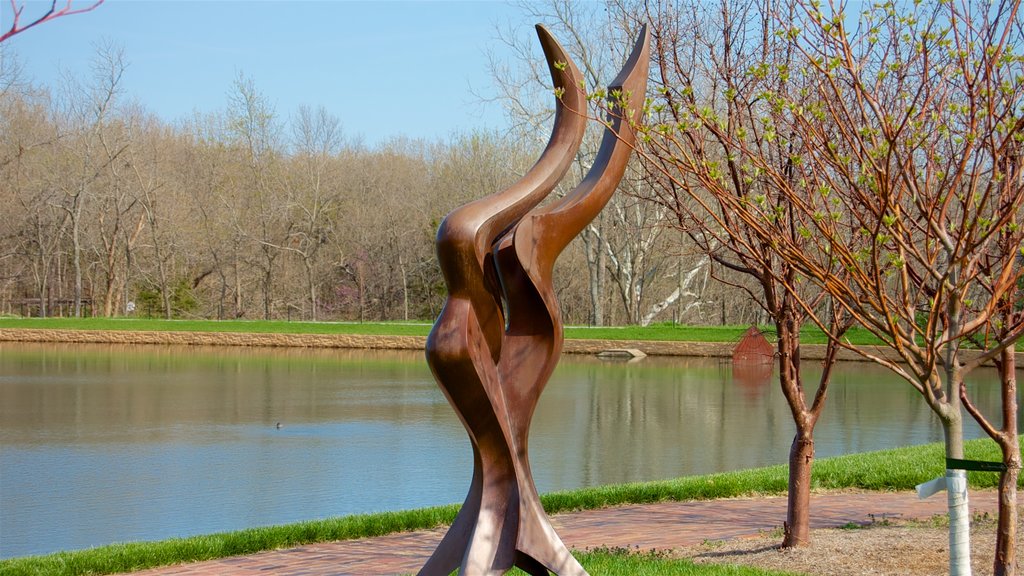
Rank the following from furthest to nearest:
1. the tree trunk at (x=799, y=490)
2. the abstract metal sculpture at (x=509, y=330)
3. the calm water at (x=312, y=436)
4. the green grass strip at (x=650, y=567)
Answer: the calm water at (x=312, y=436), the tree trunk at (x=799, y=490), the green grass strip at (x=650, y=567), the abstract metal sculpture at (x=509, y=330)

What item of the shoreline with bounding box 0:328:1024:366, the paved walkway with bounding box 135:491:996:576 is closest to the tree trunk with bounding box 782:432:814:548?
the paved walkway with bounding box 135:491:996:576

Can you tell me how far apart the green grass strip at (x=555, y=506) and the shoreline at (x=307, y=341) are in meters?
18.9

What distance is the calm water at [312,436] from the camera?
991 centimetres

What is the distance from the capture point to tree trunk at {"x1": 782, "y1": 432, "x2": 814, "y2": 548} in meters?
6.55

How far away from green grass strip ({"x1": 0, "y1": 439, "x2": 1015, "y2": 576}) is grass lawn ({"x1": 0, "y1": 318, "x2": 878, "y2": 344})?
19919 millimetres

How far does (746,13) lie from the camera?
6887mm

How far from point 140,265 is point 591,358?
23178 millimetres

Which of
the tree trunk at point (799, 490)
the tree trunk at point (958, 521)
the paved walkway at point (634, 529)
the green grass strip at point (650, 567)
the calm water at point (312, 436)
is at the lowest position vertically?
the calm water at point (312, 436)

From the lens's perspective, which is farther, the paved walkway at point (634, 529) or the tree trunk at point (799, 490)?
the paved walkway at point (634, 529)

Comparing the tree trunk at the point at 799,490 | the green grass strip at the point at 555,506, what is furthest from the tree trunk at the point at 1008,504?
the green grass strip at the point at 555,506

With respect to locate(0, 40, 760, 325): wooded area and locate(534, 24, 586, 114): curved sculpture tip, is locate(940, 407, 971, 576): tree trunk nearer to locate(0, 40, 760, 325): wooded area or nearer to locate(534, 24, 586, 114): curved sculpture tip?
locate(534, 24, 586, 114): curved sculpture tip

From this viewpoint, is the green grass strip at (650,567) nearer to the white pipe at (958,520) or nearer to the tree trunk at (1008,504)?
the tree trunk at (1008,504)

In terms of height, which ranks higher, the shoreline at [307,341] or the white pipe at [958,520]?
the white pipe at [958,520]

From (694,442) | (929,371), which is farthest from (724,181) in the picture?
(694,442)
